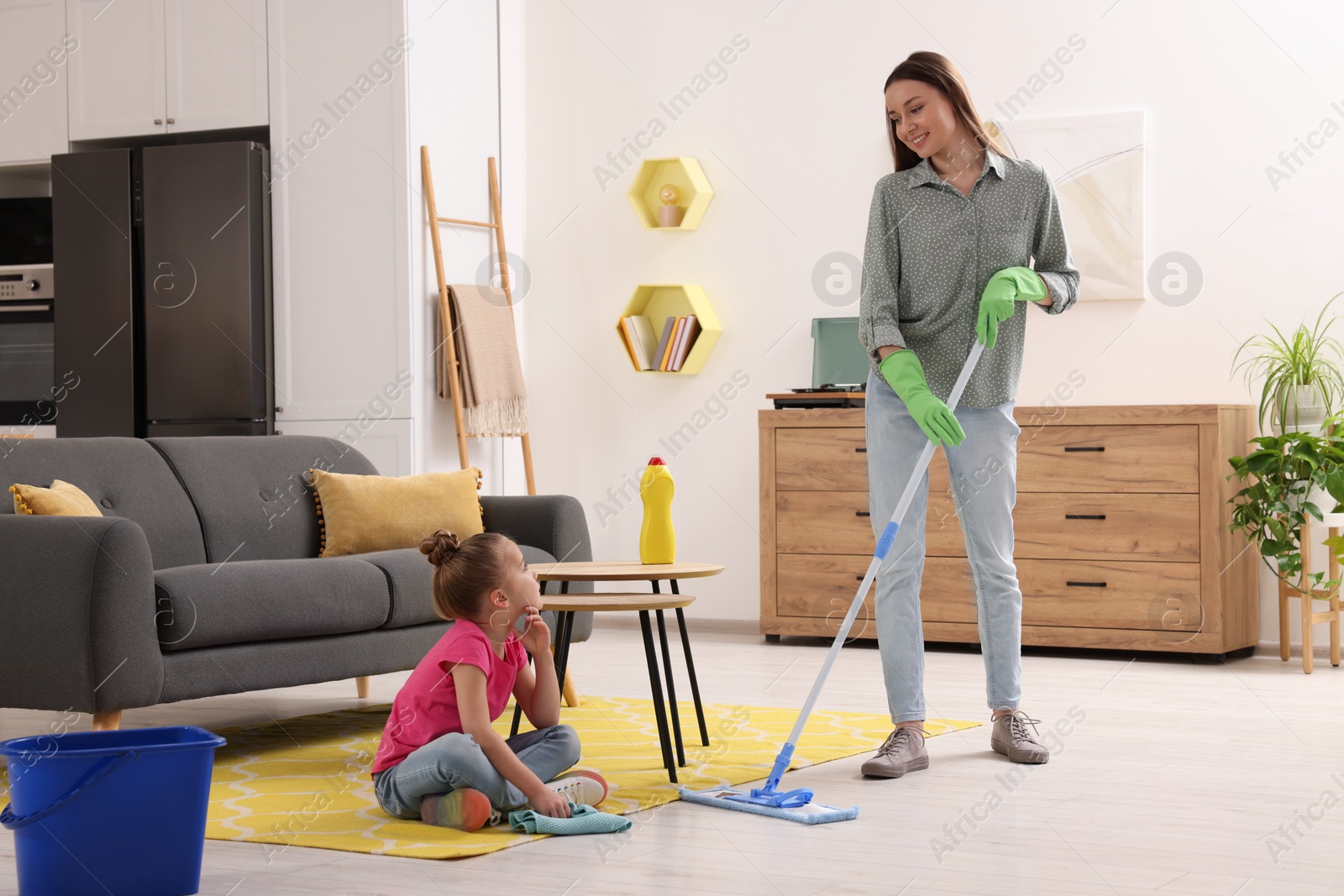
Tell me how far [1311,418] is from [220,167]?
3593 millimetres

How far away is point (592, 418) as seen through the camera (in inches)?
213

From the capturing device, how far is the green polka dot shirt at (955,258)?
2662 millimetres

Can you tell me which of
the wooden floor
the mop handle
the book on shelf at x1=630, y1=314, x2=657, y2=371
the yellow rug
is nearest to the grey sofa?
the yellow rug

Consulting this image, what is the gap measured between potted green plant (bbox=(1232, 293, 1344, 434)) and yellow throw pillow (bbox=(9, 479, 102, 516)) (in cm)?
326

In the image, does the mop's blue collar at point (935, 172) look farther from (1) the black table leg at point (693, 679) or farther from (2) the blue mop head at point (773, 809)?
(2) the blue mop head at point (773, 809)

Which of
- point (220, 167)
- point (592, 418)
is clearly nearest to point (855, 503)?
point (592, 418)

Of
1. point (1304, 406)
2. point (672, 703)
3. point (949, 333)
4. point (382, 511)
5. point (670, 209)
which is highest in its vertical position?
point (670, 209)

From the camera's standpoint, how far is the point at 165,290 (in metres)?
4.91

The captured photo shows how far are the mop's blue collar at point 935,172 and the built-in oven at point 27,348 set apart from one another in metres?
3.57

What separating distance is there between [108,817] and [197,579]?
0.99 meters

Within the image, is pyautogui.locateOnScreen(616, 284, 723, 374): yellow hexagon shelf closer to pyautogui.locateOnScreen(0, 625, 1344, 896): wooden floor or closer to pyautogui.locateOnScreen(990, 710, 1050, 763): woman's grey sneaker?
pyautogui.locateOnScreen(0, 625, 1344, 896): wooden floor

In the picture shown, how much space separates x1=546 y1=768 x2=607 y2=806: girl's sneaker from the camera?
7.54ft

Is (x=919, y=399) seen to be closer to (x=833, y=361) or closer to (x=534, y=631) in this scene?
(x=534, y=631)

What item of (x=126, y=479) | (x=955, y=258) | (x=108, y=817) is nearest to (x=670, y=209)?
(x=126, y=479)
